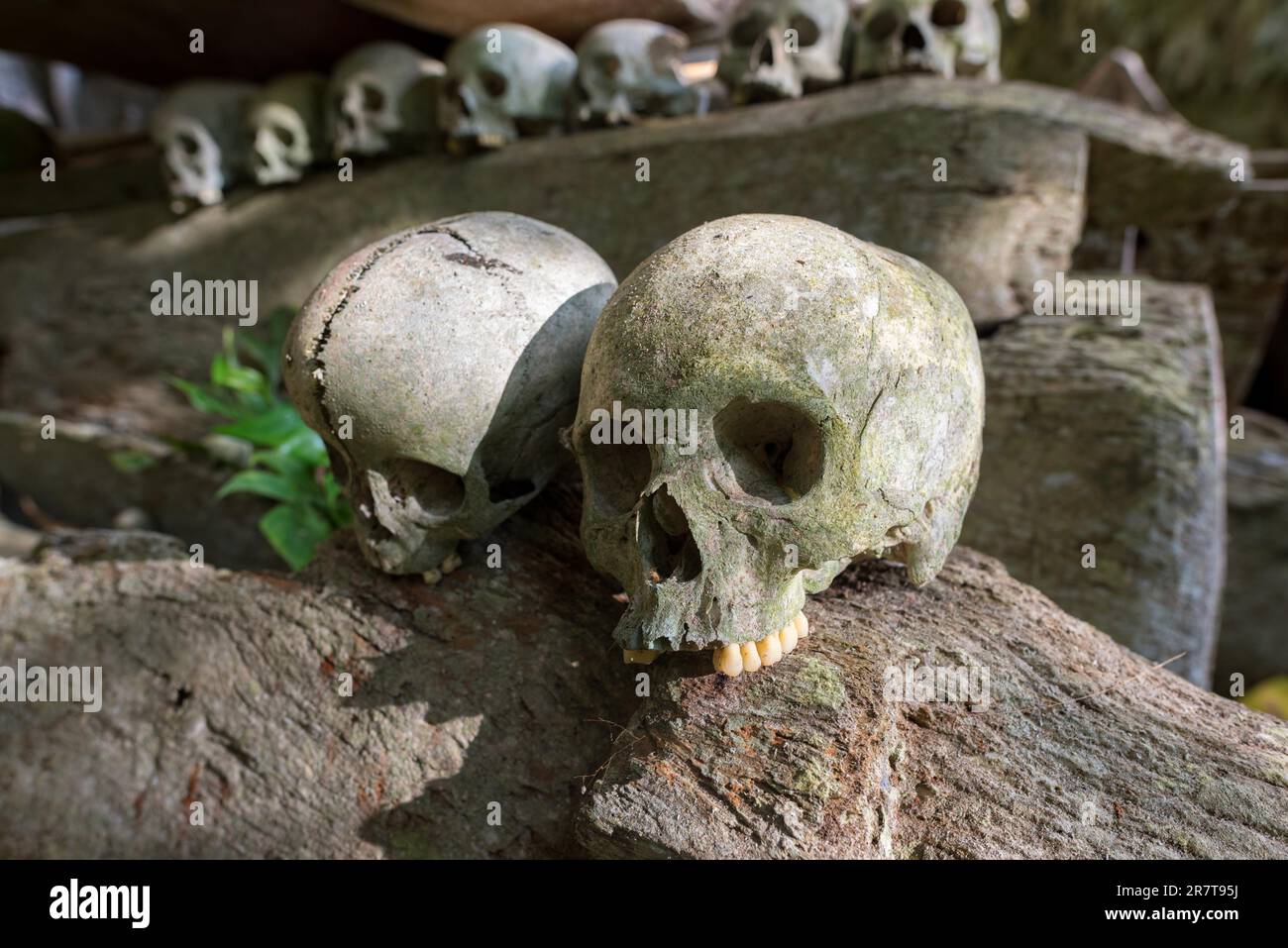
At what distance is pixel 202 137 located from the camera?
3.74 m

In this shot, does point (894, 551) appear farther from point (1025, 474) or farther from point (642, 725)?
point (1025, 474)

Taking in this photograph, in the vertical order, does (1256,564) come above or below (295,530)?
below

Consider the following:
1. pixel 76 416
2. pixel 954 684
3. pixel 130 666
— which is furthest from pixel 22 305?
pixel 954 684

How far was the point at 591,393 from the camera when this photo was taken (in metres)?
1.39

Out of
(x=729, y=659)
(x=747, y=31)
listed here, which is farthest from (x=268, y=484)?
(x=747, y=31)

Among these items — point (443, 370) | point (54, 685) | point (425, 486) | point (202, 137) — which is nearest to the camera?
point (443, 370)

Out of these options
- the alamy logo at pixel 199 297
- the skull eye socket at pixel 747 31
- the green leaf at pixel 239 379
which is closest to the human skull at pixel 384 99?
the alamy logo at pixel 199 297

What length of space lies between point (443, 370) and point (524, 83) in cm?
197

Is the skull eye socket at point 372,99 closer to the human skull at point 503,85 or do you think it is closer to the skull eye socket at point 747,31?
the human skull at point 503,85

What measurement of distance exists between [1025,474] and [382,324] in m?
1.73

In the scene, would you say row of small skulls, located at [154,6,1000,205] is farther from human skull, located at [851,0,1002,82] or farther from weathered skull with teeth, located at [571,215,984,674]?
weathered skull with teeth, located at [571,215,984,674]

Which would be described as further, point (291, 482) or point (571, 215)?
point (571, 215)

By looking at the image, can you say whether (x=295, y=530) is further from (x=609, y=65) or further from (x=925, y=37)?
(x=925, y=37)

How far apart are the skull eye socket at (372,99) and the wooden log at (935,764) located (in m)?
2.82
